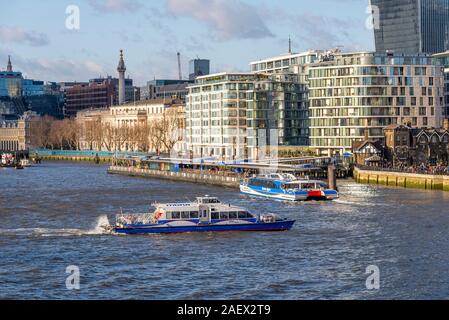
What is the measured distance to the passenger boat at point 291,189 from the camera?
83.5m

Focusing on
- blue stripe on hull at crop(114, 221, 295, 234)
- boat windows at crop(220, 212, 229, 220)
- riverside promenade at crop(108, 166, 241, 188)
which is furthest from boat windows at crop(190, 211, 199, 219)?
riverside promenade at crop(108, 166, 241, 188)

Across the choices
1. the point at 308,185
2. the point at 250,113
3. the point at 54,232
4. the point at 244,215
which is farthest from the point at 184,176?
the point at 54,232

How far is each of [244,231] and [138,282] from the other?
19656 millimetres

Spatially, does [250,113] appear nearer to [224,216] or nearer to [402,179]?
[402,179]

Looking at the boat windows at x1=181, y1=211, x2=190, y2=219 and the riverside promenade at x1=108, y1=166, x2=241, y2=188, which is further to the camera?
the riverside promenade at x1=108, y1=166, x2=241, y2=188

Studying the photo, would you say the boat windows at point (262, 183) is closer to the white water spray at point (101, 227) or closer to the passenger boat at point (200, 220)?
the white water spray at point (101, 227)

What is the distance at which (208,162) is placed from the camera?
139750mm

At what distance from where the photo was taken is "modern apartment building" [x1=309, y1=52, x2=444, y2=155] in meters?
142

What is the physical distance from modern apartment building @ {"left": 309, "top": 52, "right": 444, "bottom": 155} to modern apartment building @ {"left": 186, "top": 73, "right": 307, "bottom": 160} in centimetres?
1339

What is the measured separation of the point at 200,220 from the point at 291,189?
2512 cm

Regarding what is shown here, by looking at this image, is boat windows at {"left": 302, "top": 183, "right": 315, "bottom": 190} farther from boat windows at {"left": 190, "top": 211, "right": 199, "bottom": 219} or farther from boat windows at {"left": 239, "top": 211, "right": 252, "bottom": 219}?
boat windows at {"left": 190, "top": 211, "right": 199, "bottom": 219}
